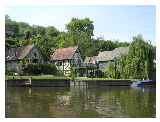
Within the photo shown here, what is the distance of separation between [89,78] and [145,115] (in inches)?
30.0

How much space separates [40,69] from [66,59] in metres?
0.28

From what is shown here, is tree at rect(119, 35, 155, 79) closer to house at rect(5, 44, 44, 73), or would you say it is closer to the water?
the water

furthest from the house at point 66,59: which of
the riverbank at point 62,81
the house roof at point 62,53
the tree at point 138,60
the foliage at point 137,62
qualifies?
the tree at point 138,60

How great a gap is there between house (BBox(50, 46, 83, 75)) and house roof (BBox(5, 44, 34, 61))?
25cm

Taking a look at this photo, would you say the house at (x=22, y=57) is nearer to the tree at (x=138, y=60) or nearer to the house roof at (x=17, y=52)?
the house roof at (x=17, y=52)

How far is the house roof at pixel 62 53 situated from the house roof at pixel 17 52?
239 mm

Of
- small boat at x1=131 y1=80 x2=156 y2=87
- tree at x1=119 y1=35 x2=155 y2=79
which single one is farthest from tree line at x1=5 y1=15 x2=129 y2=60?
small boat at x1=131 y1=80 x2=156 y2=87

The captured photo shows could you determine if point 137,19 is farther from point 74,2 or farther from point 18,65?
point 18,65

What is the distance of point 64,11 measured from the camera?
4586 millimetres

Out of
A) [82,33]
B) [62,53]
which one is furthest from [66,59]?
[82,33]

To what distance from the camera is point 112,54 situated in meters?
5.00

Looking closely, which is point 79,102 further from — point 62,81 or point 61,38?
point 61,38
